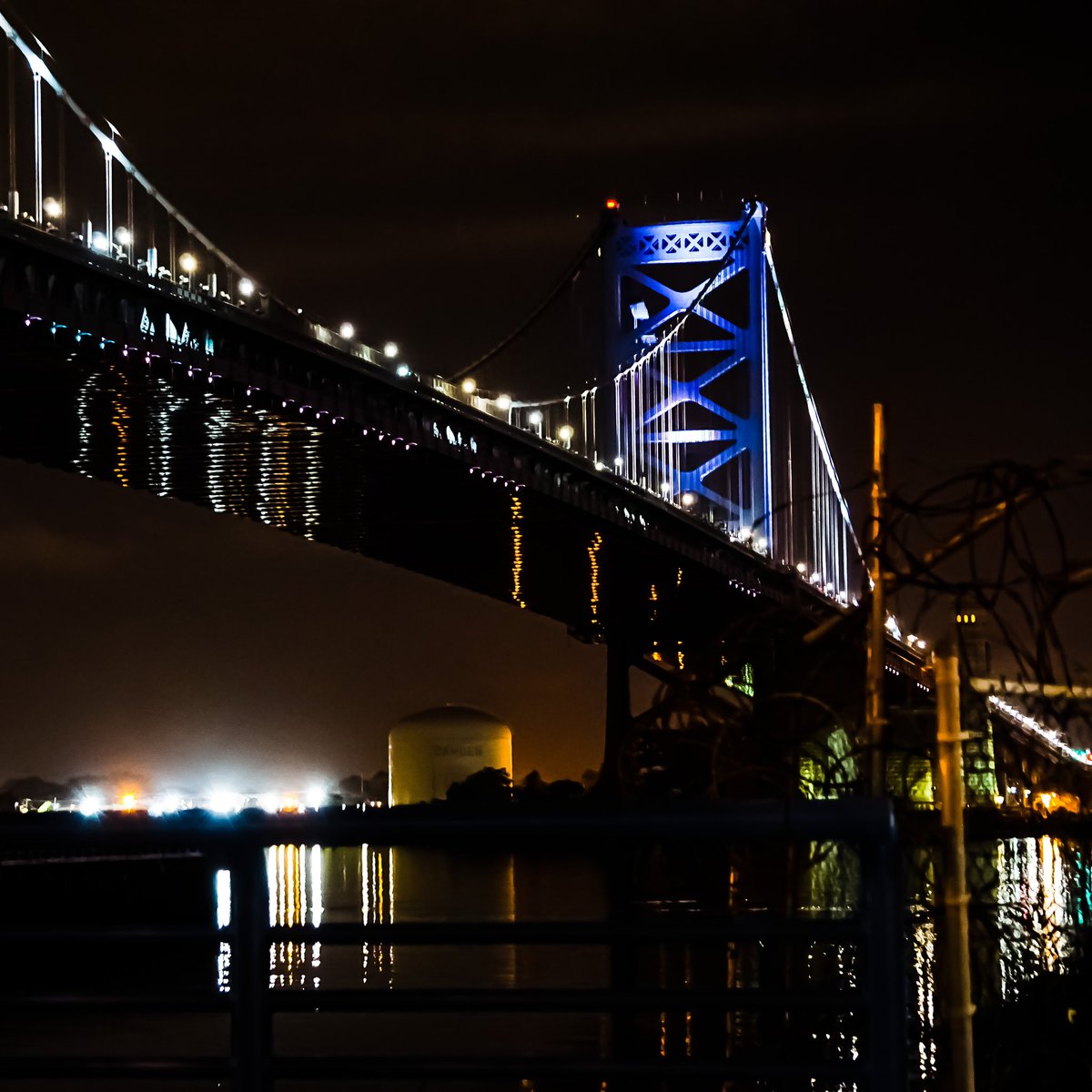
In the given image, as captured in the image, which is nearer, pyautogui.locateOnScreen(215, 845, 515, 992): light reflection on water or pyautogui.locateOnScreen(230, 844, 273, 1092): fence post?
pyautogui.locateOnScreen(230, 844, 273, 1092): fence post

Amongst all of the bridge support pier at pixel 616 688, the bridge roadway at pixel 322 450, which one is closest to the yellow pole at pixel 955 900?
the bridge roadway at pixel 322 450

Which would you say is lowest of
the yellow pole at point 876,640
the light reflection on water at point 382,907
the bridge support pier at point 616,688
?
the light reflection on water at point 382,907

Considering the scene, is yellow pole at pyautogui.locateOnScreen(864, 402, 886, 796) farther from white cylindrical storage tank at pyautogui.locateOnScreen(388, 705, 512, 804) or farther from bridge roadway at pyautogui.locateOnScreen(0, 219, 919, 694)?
white cylindrical storage tank at pyautogui.locateOnScreen(388, 705, 512, 804)

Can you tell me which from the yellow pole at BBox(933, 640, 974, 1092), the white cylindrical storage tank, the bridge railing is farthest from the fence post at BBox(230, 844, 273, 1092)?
the white cylindrical storage tank

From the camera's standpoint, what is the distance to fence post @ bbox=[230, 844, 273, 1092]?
3551 millimetres

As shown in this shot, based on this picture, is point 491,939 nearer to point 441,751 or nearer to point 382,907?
point 382,907

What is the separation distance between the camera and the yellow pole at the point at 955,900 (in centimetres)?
434

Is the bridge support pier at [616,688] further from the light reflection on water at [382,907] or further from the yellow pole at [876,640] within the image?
the yellow pole at [876,640]

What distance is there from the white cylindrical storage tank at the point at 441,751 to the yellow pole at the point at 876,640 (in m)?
79.1

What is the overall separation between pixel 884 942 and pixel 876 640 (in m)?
1.58

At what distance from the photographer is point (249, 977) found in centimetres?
355

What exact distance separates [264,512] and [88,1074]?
4087 cm

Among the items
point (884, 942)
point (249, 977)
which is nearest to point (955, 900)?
point (884, 942)

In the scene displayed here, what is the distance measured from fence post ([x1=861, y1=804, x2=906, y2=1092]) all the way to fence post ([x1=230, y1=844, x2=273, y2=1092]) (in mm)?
977
